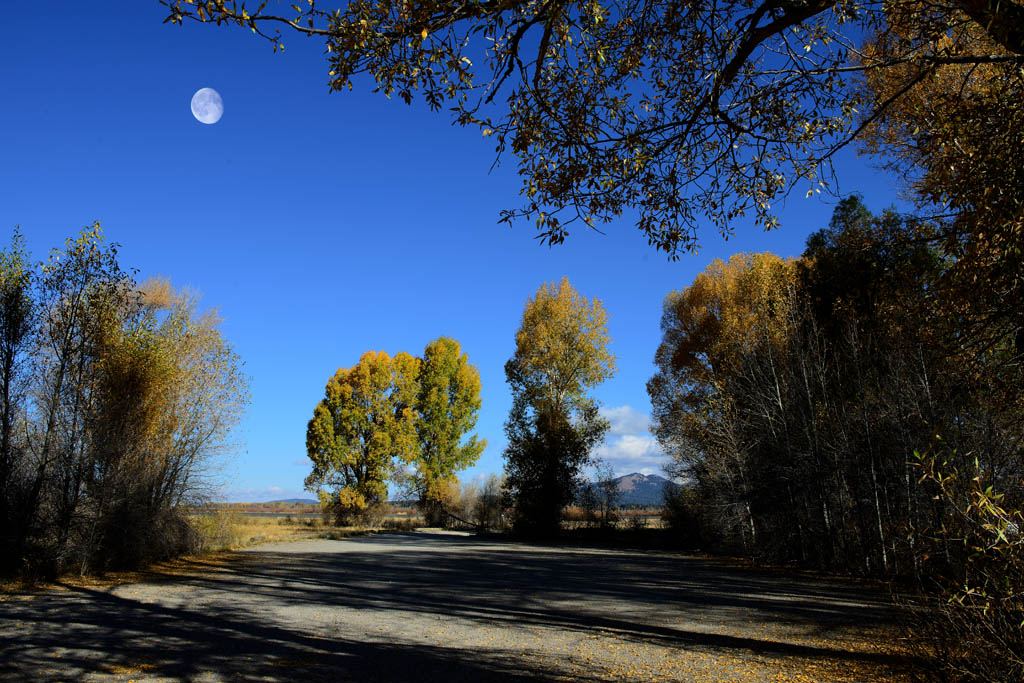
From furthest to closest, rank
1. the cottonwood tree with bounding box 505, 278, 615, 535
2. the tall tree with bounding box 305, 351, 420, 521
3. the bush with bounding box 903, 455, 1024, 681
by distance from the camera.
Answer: the tall tree with bounding box 305, 351, 420, 521, the cottonwood tree with bounding box 505, 278, 615, 535, the bush with bounding box 903, 455, 1024, 681

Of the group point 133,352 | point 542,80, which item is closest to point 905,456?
point 542,80

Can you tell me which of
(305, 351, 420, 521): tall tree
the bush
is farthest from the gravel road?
(305, 351, 420, 521): tall tree

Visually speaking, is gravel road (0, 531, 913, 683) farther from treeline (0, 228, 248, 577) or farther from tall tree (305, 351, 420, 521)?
tall tree (305, 351, 420, 521)

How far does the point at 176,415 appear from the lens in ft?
50.0

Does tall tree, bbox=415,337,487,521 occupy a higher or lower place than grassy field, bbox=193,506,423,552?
higher

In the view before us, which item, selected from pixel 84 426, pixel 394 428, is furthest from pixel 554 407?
pixel 84 426

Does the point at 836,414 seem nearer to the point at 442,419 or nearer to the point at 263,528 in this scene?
the point at 442,419

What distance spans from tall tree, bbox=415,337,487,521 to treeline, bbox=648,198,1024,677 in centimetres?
1802

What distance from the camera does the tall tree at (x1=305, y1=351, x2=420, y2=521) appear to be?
33375 millimetres

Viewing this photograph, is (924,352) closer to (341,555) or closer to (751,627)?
(751,627)

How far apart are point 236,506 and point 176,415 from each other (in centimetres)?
610

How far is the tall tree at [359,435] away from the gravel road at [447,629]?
20.4m

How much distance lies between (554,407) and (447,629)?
18.8 m

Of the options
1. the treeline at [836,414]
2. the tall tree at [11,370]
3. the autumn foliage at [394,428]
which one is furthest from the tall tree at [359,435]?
the tall tree at [11,370]
